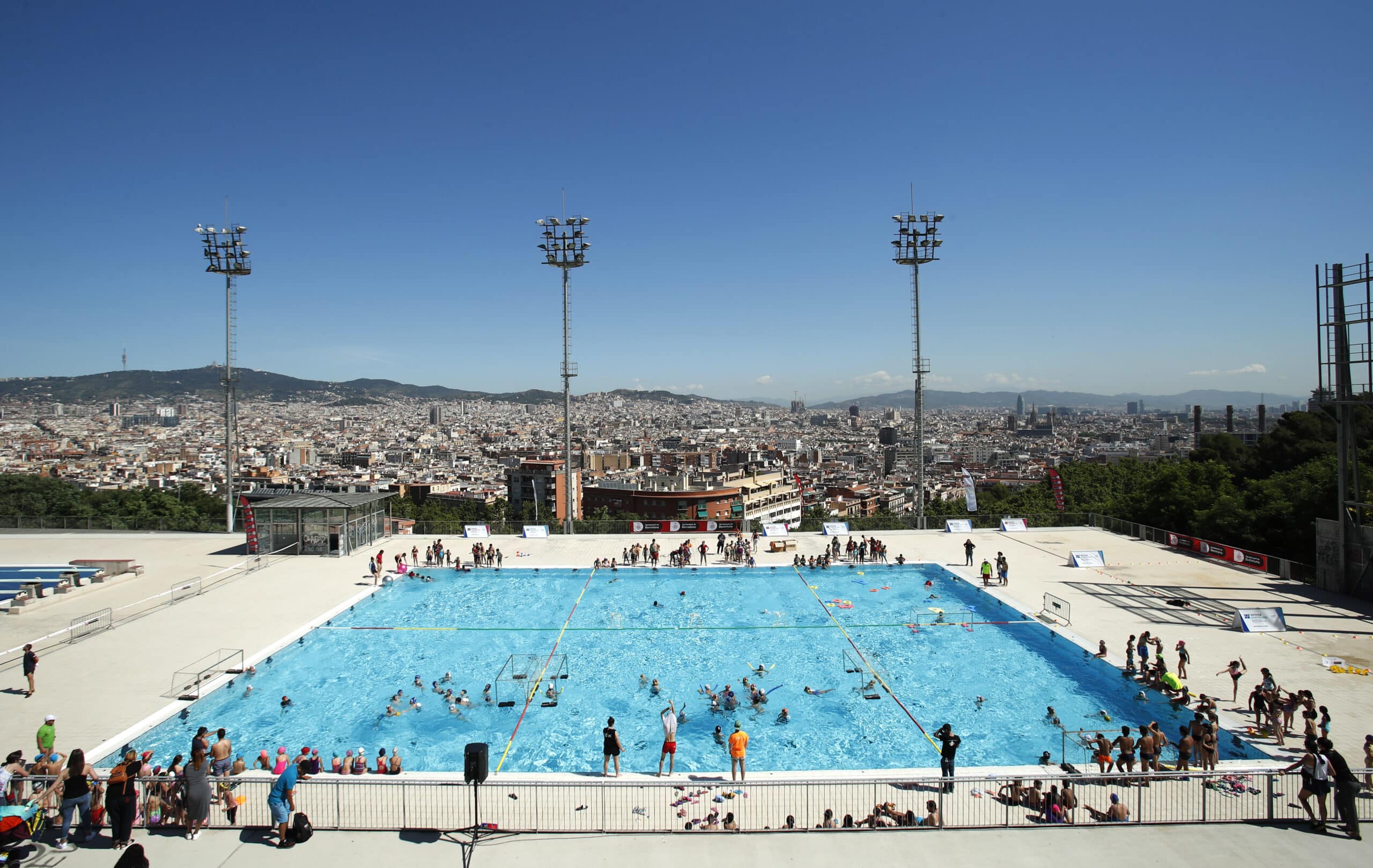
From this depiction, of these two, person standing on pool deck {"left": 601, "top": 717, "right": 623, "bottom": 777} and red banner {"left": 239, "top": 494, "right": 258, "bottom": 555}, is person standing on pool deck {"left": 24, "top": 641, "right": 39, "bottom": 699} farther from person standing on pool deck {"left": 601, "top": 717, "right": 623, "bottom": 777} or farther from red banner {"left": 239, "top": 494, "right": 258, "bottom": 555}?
red banner {"left": 239, "top": 494, "right": 258, "bottom": 555}

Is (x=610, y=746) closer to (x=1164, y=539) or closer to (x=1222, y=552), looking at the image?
(x=1222, y=552)

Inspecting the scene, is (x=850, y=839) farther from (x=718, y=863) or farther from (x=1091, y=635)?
(x=1091, y=635)

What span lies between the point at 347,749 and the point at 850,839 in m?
8.49

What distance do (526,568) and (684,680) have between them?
10.4m

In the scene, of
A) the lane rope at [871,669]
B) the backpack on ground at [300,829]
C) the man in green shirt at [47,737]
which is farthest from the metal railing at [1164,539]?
the man in green shirt at [47,737]

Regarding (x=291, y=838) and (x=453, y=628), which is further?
(x=453, y=628)

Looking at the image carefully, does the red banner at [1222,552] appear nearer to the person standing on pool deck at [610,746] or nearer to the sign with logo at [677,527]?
the sign with logo at [677,527]

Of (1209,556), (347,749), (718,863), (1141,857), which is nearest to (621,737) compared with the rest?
(347,749)

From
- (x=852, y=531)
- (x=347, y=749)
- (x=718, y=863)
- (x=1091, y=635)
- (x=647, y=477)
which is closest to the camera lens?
(x=718, y=863)

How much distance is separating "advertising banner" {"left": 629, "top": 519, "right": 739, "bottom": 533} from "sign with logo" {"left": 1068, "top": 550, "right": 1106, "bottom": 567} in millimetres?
12380

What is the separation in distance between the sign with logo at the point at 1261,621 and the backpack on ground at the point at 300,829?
1780 centimetres

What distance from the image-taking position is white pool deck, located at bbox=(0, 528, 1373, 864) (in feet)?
33.0

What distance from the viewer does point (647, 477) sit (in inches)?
3381

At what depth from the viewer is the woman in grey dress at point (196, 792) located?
7051mm
